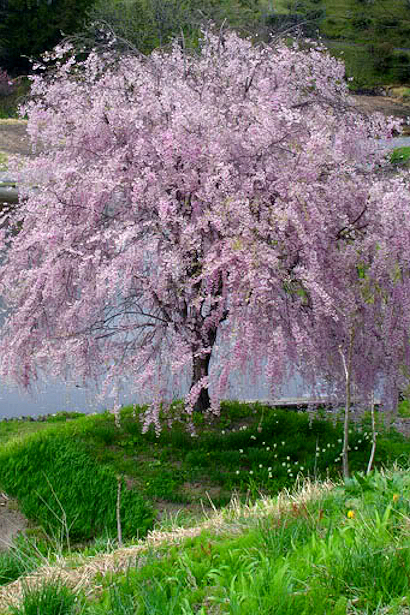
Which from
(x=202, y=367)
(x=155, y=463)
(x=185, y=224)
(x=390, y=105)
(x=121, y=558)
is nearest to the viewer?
(x=121, y=558)

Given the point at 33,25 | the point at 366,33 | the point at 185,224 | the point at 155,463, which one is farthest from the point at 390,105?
the point at 155,463

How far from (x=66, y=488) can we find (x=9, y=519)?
0.63 metres

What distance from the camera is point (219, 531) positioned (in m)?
4.73

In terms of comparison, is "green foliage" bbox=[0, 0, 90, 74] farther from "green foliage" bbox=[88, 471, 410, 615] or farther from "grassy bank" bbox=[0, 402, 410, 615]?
"green foliage" bbox=[88, 471, 410, 615]

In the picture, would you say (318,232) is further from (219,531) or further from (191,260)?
(219,531)

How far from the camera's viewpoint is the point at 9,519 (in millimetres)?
7777

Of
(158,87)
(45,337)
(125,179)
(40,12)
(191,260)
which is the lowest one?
(45,337)

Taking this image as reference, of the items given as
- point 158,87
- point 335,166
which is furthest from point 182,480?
point 158,87

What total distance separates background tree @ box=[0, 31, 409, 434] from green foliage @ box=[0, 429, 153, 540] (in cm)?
81

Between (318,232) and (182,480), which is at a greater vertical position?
(318,232)

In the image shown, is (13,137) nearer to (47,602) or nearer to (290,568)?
(47,602)

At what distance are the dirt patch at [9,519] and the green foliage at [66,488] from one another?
79 millimetres

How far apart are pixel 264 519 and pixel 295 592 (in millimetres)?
1177

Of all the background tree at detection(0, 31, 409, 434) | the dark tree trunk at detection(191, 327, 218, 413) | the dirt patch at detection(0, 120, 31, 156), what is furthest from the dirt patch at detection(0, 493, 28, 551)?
the dirt patch at detection(0, 120, 31, 156)
